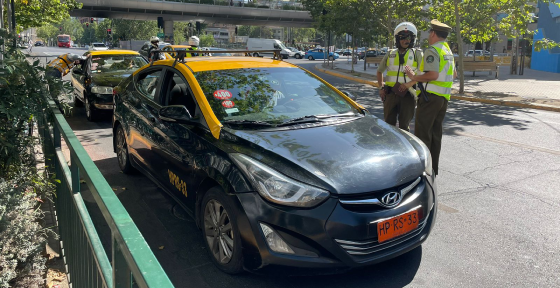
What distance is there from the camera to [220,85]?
179 inches

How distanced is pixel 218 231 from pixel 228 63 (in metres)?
1.98

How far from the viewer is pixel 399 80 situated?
20.8 feet

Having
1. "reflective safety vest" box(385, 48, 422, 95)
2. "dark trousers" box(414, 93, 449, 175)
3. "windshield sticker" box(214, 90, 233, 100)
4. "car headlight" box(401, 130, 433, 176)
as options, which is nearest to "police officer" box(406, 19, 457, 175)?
"dark trousers" box(414, 93, 449, 175)

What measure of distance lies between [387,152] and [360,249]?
2.83 ft

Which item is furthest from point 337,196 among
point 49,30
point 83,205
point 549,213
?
point 49,30

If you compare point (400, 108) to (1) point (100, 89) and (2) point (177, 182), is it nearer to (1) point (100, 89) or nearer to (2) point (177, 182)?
(2) point (177, 182)

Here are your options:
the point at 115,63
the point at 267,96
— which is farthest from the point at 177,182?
the point at 115,63

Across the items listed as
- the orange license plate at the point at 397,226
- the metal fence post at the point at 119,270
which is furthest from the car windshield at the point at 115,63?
the metal fence post at the point at 119,270

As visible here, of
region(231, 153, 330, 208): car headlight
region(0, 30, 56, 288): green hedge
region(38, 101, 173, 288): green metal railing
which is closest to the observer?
region(38, 101, 173, 288): green metal railing

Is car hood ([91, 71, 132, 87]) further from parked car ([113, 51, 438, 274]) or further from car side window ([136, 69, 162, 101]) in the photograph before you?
parked car ([113, 51, 438, 274])

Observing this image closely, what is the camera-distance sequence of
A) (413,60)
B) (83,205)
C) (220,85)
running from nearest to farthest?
(83,205)
(220,85)
(413,60)

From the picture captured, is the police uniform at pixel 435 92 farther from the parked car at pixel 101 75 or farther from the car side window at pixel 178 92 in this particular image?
the parked car at pixel 101 75

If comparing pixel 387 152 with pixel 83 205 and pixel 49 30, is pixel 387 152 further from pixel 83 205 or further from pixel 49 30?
pixel 49 30

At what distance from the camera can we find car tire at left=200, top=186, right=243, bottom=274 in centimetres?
341
